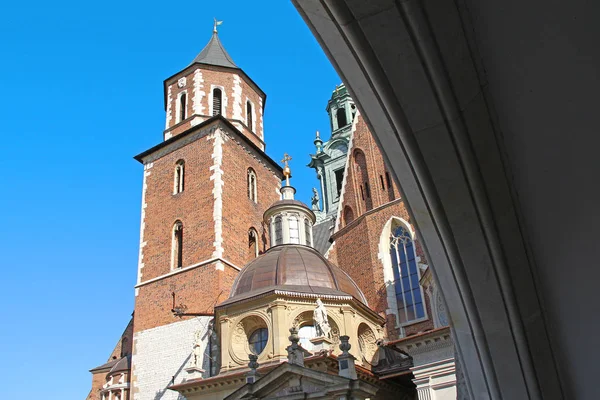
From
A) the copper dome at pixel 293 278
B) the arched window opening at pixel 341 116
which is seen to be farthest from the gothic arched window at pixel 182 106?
the arched window opening at pixel 341 116

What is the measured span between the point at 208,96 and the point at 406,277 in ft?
44.6

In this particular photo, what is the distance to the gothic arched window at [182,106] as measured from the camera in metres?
28.5

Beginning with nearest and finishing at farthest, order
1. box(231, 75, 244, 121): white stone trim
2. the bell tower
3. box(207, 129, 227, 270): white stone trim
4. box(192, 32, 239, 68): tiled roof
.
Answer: box(207, 129, 227, 270): white stone trim
box(231, 75, 244, 121): white stone trim
box(192, 32, 239, 68): tiled roof
the bell tower

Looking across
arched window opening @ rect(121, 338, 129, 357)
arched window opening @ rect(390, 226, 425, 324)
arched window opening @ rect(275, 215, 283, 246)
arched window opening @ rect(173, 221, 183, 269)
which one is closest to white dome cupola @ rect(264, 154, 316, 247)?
arched window opening @ rect(275, 215, 283, 246)

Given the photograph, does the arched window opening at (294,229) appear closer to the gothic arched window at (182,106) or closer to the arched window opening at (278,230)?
the arched window opening at (278,230)

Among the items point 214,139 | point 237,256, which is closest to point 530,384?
point 237,256

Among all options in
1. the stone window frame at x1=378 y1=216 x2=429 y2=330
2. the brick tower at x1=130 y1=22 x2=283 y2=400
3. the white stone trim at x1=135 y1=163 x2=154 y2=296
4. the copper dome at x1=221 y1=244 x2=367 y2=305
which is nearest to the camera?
the copper dome at x1=221 y1=244 x2=367 y2=305

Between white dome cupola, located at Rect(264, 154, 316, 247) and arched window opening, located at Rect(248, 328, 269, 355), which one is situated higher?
white dome cupola, located at Rect(264, 154, 316, 247)

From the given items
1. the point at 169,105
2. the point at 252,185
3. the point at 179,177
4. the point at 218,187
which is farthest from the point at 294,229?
the point at 169,105

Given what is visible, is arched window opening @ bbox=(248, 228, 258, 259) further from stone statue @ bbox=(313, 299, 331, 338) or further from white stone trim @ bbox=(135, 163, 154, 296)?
stone statue @ bbox=(313, 299, 331, 338)

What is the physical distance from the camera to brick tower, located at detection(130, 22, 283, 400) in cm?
2214

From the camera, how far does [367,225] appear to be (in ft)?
72.5

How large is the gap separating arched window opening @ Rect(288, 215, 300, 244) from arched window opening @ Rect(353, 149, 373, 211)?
9.50 ft

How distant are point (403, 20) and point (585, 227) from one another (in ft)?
4.22
